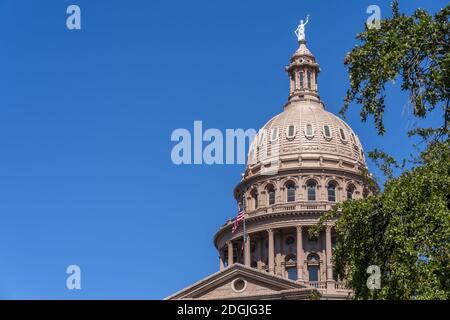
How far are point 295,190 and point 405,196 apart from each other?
7717 centimetres

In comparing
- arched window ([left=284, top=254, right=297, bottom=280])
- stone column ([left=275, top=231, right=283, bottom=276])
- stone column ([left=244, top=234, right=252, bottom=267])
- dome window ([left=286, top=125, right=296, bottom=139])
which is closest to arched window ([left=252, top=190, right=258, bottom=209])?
stone column ([left=244, top=234, right=252, bottom=267])

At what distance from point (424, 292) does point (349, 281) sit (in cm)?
452

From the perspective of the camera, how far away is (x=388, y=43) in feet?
98.4

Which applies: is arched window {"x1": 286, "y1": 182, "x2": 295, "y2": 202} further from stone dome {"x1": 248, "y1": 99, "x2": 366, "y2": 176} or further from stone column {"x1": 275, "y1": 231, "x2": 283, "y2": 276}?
stone column {"x1": 275, "y1": 231, "x2": 283, "y2": 276}

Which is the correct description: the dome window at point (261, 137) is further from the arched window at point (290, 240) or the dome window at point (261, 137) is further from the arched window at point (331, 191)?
the arched window at point (290, 240)

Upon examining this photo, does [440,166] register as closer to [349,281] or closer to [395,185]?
[395,185]

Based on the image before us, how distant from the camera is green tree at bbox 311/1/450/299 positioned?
2873cm

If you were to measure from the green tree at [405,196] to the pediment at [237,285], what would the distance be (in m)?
52.5

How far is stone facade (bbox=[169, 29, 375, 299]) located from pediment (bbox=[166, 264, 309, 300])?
11883mm

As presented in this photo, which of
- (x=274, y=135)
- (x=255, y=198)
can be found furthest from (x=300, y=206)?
(x=274, y=135)

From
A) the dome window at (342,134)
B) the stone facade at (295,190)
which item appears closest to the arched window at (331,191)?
the stone facade at (295,190)

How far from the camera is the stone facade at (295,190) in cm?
10306

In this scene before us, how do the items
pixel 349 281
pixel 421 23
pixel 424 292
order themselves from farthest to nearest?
pixel 349 281 → pixel 421 23 → pixel 424 292
